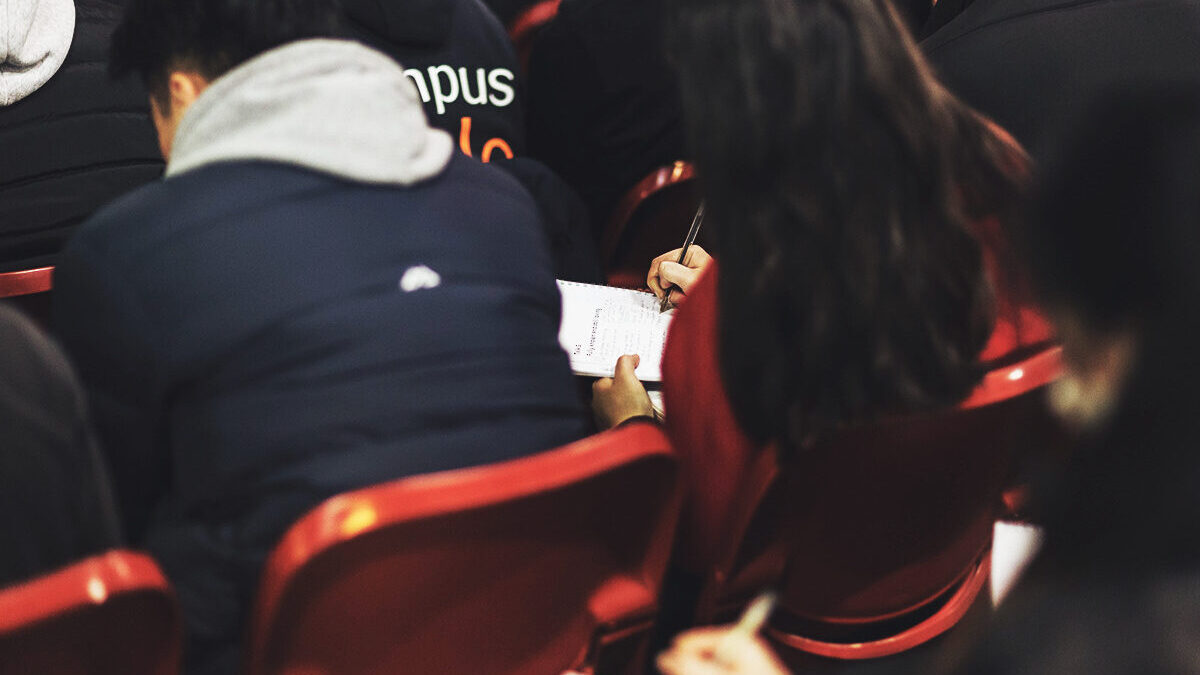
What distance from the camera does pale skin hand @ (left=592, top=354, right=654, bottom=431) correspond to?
1.38 meters

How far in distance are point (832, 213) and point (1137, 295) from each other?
38 centimetres

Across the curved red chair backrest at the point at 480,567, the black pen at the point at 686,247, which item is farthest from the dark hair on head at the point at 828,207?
the black pen at the point at 686,247

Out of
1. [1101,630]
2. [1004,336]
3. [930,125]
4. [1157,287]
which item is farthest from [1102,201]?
[1004,336]

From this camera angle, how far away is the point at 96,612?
760 millimetres

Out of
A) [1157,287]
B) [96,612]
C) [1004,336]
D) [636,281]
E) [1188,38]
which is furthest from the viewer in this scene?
[636,281]

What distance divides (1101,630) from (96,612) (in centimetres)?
75

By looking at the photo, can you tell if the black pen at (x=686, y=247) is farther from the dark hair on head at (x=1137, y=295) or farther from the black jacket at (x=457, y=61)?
the dark hair on head at (x=1137, y=295)

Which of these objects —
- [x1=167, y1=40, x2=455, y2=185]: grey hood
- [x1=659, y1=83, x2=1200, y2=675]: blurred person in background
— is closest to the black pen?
[x1=167, y1=40, x2=455, y2=185]: grey hood

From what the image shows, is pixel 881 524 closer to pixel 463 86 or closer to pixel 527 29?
pixel 463 86

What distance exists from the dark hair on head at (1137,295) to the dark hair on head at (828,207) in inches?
12.0

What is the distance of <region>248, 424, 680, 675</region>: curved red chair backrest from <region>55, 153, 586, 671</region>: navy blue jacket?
0.39ft

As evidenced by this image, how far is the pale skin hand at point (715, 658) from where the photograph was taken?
0.87 metres

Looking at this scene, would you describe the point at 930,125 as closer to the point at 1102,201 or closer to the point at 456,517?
the point at 1102,201

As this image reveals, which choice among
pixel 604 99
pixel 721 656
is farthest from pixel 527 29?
pixel 721 656
